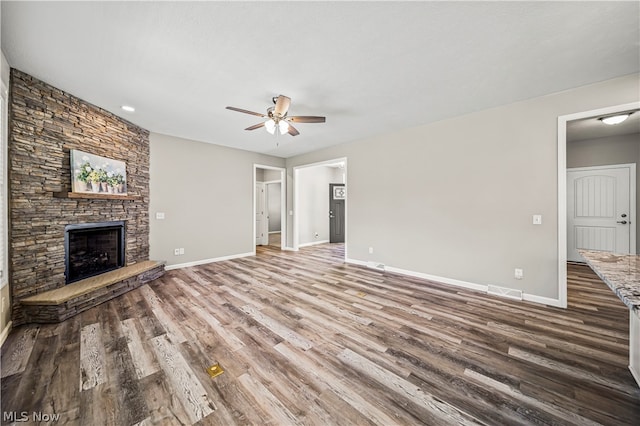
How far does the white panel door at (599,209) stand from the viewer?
4.33 metres

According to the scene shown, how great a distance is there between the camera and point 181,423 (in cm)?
129

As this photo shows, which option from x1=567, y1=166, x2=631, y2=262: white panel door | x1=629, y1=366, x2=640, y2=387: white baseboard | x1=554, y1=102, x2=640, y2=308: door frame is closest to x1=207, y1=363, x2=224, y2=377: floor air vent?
x1=629, y1=366, x2=640, y2=387: white baseboard

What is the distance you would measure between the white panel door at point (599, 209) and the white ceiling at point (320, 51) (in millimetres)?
3394

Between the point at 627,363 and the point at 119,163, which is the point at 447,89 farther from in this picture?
the point at 119,163

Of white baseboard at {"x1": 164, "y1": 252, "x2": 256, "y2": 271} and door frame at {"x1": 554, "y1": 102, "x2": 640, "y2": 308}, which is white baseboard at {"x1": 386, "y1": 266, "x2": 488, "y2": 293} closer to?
door frame at {"x1": 554, "y1": 102, "x2": 640, "y2": 308}

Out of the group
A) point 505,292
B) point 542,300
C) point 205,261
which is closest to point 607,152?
point 542,300

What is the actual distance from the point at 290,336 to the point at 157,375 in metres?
1.05

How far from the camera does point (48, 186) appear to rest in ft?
8.66

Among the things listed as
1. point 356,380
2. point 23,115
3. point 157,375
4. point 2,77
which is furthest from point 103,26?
point 356,380

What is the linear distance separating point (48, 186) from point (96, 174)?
578mm

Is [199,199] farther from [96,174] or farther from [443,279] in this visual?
[443,279]

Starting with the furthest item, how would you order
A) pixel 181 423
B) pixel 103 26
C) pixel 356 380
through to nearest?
pixel 103 26 < pixel 356 380 < pixel 181 423

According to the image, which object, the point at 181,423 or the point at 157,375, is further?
the point at 157,375

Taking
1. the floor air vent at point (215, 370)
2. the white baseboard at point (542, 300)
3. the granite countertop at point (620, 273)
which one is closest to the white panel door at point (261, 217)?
the floor air vent at point (215, 370)
